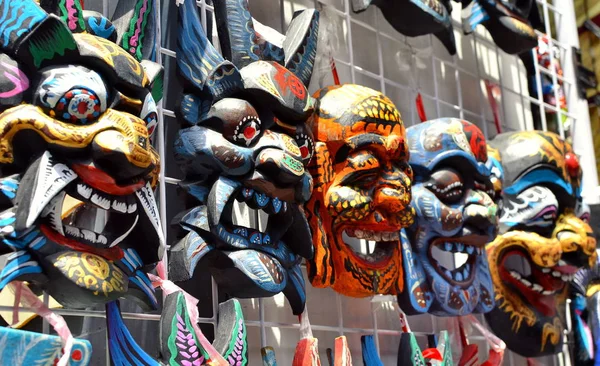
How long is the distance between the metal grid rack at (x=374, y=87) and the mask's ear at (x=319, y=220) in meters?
0.11

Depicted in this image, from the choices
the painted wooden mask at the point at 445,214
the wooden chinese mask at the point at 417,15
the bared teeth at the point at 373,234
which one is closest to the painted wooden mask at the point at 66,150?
the bared teeth at the point at 373,234

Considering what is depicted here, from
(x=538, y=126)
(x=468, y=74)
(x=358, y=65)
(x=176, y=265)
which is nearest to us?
(x=176, y=265)

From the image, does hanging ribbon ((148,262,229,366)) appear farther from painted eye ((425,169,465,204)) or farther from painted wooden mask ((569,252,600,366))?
painted wooden mask ((569,252,600,366))

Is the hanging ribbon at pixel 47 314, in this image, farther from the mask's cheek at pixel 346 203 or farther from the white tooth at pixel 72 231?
the mask's cheek at pixel 346 203

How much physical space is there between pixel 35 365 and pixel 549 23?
4.79ft

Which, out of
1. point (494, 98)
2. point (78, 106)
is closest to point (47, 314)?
point (78, 106)

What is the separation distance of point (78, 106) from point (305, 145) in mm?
296

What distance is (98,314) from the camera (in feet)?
3.36

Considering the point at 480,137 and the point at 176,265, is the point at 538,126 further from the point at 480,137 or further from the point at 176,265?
the point at 176,265

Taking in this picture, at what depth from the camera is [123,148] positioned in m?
0.87

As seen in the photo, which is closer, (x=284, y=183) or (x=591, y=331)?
(x=284, y=183)

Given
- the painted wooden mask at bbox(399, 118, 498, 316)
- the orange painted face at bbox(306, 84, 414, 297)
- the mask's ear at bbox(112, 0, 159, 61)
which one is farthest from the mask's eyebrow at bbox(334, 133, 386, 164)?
the mask's ear at bbox(112, 0, 159, 61)

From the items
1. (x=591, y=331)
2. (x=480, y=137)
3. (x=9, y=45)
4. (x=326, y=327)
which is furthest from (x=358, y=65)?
(x=9, y=45)

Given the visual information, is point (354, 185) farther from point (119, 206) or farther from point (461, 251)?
point (119, 206)
